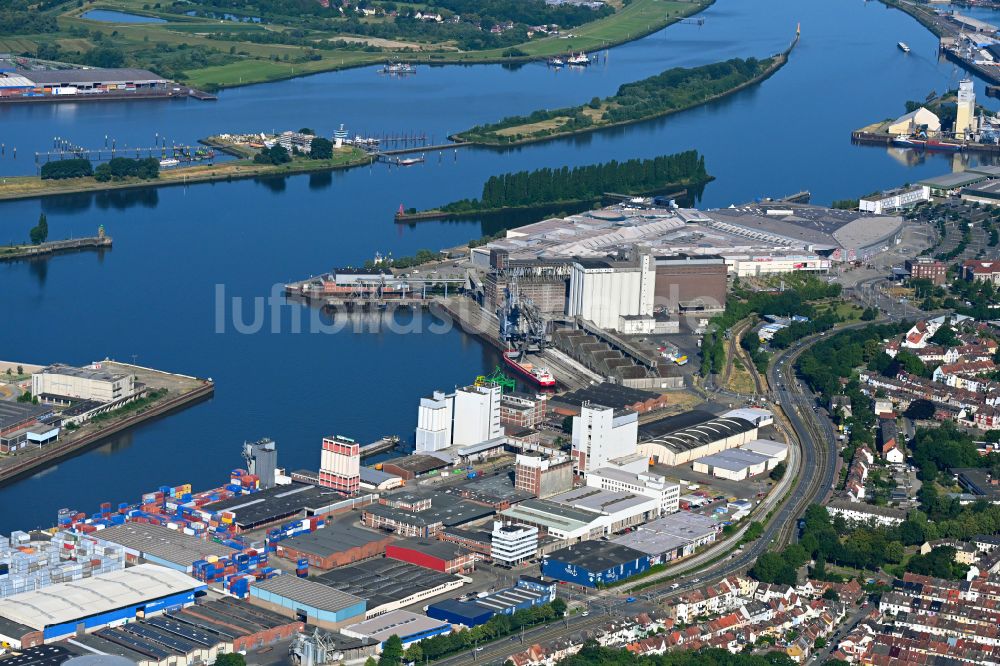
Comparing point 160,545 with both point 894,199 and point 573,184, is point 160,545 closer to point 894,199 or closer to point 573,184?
point 573,184

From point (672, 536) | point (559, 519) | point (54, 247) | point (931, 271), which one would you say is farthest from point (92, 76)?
point (672, 536)

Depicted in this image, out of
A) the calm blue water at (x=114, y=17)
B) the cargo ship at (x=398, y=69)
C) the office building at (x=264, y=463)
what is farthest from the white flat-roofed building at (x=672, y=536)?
the calm blue water at (x=114, y=17)

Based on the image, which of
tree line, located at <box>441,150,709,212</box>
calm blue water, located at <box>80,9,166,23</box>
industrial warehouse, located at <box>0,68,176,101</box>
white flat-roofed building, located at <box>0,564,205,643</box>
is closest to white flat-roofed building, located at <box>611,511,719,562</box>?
white flat-roofed building, located at <box>0,564,205,643</box>

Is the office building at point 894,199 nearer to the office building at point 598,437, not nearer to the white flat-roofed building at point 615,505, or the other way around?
the office building at point 598,437

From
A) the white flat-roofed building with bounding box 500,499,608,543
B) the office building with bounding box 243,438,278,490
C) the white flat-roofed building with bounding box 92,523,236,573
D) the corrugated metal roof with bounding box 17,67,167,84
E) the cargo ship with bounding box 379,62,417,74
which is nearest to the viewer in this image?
the white flat-roofed building with bounding box 92,523,236,573

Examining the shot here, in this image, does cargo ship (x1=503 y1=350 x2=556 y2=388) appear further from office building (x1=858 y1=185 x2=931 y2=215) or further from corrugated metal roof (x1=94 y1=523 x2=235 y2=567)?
office building (x1=858 y1=185 x2=931 y2=215)

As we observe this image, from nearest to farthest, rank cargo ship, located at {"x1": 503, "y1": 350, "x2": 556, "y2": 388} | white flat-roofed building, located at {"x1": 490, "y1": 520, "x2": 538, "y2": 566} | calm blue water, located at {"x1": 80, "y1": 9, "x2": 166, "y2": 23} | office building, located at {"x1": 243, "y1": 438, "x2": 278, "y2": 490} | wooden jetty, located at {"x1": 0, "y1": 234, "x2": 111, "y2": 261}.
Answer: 1. white flat-roofed building, located at {"x1": 490, "y1": 520, "x2": 538, "y2": 566}
2. office building, located at {"x1": 243, "y1": 438, "x2": 278, "y2": 490}
3. cargo ship, located at {"x1": 503, "y1": 350, "x2": 556, "y2": 388}
4. wooden jetty, located at {"x1": 0, "y1": 234, "x2": 111, "y2": 261}
5. calm blue water, located at {"x1": 80, "y1": 9, "x2": 166, "y2": 23}

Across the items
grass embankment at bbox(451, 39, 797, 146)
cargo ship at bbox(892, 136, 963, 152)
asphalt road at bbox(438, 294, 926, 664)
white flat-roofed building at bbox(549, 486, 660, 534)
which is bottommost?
asphalt road at bbox(438, 294, 926, 664)
